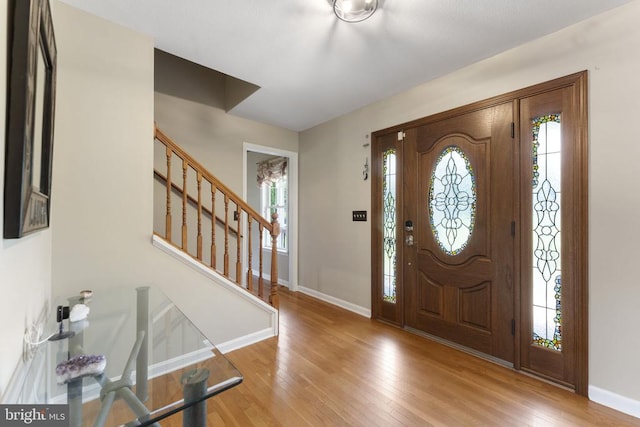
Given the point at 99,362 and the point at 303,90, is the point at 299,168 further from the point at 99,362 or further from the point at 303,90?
the point at 99,362

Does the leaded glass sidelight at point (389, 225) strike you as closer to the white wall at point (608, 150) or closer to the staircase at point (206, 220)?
the white wall at point (608, 150)

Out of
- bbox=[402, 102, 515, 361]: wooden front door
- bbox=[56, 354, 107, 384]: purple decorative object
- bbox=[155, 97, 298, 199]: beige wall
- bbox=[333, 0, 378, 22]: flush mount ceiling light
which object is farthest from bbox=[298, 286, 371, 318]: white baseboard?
bbox=[333, 0, 378, 22]: flush mount ceiling light

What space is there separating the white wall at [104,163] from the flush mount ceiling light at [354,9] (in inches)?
58.5

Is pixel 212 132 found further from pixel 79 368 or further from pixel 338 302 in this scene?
pixel 79 368

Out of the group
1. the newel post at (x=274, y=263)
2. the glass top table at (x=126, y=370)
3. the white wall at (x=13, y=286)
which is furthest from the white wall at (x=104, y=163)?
the newel post at (x=274, y=263)

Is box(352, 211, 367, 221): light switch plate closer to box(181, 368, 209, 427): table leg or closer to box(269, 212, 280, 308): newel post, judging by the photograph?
box(269, 212, 280, 308): newel post

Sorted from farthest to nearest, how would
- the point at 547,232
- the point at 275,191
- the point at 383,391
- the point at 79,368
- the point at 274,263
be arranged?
the point at 275,191 < the point at 274,263 < the point at 547,232 < the point at 383,391 < the point at 79,368

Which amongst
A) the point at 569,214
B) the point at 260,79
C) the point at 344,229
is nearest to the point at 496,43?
the point at 569,214

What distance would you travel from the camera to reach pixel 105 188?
1.90 metres

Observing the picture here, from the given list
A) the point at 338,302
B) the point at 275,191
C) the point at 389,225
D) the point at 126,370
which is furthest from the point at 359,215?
the point at 126,370

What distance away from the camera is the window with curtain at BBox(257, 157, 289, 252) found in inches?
189

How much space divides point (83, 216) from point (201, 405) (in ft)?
5.50

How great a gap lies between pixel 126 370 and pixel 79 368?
0.14 meters

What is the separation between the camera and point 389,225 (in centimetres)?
309
